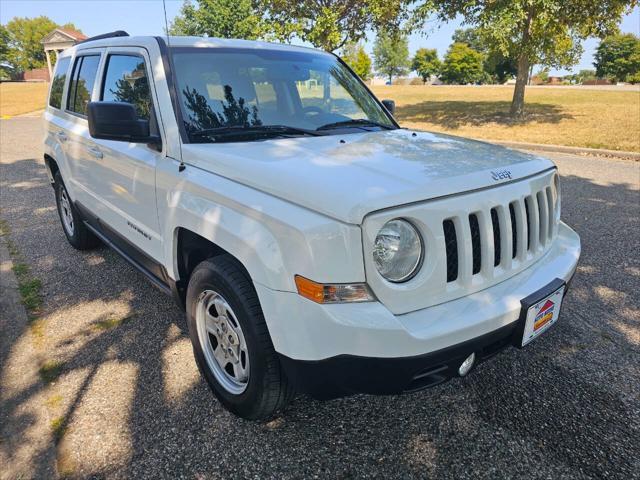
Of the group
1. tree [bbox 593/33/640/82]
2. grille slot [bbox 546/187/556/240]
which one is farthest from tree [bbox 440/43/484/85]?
grille slot [bbox 546/187/556/240]

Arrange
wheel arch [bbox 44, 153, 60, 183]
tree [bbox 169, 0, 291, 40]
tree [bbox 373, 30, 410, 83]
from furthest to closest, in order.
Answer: tree [bbox 373, 30, 410, 83], tree [bbox 169, 0, 291, 40], wheel arch [bbox 44, 153, 60, 183]

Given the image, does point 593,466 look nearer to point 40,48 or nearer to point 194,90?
point 194,90

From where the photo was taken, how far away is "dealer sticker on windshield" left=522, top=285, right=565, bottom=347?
7.10 feet

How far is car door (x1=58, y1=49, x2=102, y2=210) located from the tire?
186cm

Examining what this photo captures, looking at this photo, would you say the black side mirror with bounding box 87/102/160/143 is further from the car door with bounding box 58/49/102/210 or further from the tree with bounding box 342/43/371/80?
the tree with bounding box 342/43/371/80

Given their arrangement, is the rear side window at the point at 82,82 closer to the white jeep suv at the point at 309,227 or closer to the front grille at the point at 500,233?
the white jeep suv at the point at 309,227

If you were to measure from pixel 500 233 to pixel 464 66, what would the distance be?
81.0m

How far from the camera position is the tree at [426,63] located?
9069 cm

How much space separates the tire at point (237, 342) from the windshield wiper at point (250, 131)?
78cm

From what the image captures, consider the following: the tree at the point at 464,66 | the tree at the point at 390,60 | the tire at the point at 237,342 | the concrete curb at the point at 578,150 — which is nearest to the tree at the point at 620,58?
the tree at the point at 464,66

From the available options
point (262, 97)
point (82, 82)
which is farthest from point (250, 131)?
point (82, 82)

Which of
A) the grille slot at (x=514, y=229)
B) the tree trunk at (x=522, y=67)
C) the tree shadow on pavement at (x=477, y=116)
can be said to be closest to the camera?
the grille slot at (x=514, y=229)

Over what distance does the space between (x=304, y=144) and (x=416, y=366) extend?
134 cm

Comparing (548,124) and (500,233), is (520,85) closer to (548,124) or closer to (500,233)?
(548,124)
